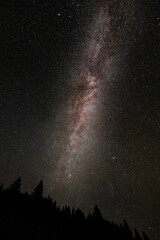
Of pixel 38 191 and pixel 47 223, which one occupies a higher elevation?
pixel 38 191

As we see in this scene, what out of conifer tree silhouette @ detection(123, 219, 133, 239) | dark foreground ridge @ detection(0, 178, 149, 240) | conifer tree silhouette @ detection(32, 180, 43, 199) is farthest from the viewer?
conifer tree silhouette @ detection(32, 180, 43, 199)

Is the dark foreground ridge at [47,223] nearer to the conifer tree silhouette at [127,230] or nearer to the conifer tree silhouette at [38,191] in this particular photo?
the conifer tree silhouette at [127,230]

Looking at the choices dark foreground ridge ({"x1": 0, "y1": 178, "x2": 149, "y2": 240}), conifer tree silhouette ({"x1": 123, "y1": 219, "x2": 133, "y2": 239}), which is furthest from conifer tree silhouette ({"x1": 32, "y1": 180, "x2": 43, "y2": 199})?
conifer tree silhouette ({"x1": 123, "y1": 219, "x2": 133, "y2": 239})

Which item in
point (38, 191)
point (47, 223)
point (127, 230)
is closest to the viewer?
point (47, 223)

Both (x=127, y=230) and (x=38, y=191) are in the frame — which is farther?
(x=38, y=191)

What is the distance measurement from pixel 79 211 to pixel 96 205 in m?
8.45

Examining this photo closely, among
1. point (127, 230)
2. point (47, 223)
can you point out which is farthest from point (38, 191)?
point (127, 230)

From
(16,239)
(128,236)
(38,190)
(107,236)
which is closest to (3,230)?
(16,239)

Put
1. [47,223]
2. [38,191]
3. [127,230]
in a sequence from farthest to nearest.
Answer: [38,191]
[127,230]
[47,223]

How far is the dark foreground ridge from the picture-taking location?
81.1 ft

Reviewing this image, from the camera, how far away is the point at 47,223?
2708 centimetres

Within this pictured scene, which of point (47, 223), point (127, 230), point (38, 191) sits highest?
point (38, 191)

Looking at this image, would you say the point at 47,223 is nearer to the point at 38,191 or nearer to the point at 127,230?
the point at 38,191

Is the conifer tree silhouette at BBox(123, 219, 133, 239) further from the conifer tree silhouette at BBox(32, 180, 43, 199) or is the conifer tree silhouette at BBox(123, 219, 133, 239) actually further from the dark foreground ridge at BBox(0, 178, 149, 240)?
the conifer tree silhouette at BBox(32, 180, 43, 199)
